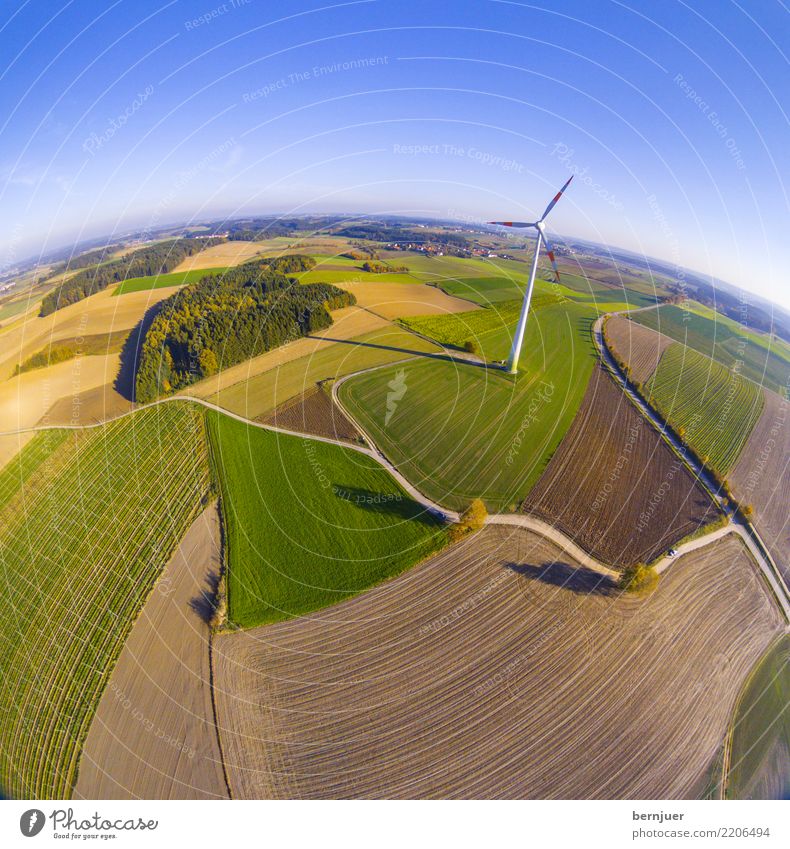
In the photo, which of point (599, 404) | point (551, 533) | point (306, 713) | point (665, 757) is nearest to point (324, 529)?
point (306, 713)

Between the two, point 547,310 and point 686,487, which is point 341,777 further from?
point 547,310

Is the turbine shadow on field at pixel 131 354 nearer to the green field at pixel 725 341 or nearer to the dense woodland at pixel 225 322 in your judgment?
the dense woodland at pixel 225 322

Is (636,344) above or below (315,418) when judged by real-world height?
above

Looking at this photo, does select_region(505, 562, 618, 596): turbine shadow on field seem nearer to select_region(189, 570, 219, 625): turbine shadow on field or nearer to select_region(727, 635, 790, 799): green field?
select_region(727, 635, 790, 799): green field

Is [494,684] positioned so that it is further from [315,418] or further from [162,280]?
[162,280]

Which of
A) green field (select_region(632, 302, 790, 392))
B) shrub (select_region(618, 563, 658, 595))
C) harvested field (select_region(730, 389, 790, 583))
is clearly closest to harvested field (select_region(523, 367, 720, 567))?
shrub (select_region(618, 563, 658, 595))

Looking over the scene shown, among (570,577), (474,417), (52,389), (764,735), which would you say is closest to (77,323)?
(52,389)
